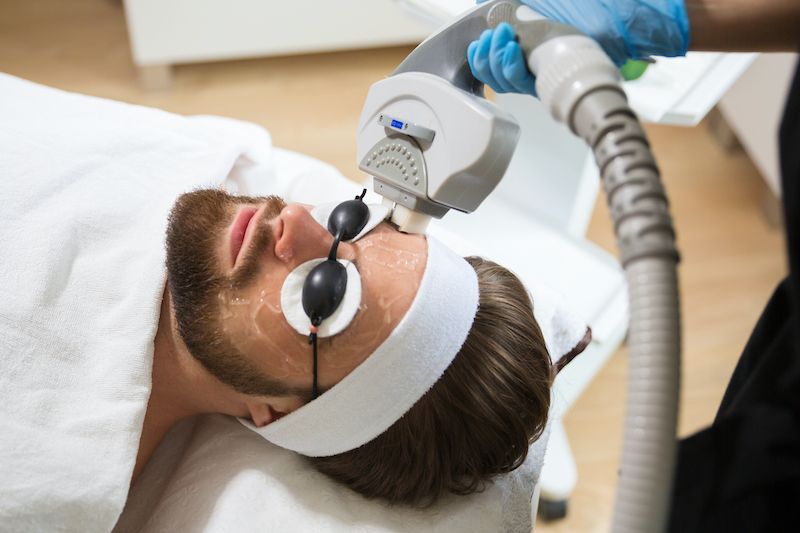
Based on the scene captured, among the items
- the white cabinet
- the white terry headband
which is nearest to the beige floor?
the white cabinet

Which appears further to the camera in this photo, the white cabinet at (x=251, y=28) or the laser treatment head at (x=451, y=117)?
the white cabinet at (x=251, y=28)

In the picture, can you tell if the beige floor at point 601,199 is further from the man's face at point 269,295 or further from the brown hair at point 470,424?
the man's face at point 269,295

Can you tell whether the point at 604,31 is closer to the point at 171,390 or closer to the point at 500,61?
the point at 500,61

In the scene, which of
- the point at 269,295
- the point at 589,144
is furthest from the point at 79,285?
the point at 589,144

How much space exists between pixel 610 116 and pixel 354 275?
473mm

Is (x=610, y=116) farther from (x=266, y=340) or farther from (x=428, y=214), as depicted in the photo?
(x=266, y=340)

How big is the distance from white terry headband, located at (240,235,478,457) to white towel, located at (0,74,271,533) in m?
0.27

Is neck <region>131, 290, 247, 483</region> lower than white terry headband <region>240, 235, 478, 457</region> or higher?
lower

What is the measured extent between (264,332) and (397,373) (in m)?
0.22

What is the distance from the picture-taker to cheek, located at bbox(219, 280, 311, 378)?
0.90 meters


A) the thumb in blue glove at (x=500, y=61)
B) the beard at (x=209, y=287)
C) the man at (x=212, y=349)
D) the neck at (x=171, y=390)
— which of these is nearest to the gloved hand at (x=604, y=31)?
the thumb in blue glove at (x=500, y=61)

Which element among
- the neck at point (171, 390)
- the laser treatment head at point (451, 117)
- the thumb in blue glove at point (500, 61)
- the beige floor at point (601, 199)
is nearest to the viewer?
the laser treatment head at point (451, 117)

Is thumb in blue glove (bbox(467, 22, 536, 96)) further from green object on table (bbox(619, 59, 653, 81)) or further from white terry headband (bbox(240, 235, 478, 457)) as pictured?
green object on table (bbox(619, 59, 653, 81))

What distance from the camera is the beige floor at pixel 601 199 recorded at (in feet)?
6.27
